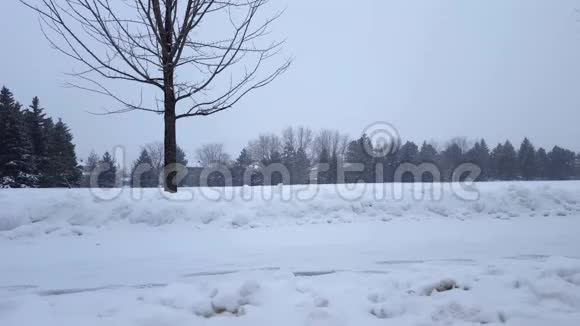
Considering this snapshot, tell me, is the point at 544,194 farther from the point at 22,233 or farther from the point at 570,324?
the point at 22,233

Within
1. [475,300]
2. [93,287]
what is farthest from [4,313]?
[475,300]

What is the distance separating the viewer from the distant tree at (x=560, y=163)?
192 feet

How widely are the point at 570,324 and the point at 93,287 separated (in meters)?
4.10

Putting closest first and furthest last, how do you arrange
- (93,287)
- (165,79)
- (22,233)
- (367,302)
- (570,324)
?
1. (570,324)
2. (367,302)
3. (93,287)
4. (22,233)
5. (165,79)

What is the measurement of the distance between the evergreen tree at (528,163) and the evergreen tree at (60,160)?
58.6 m

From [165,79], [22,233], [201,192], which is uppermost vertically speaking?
[165,79]

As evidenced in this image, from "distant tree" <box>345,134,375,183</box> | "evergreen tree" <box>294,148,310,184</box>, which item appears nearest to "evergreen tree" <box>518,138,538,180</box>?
"distant tree" <box>345,134,375,183</box>

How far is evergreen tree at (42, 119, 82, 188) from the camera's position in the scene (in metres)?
33.9

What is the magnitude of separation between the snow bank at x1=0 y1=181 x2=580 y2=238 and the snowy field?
0.03 metres

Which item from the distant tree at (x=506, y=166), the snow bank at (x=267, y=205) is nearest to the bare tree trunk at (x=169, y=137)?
the snow bank at (x=267, y=205)

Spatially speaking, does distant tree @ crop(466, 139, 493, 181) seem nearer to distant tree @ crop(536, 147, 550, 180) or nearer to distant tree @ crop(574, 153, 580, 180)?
distant tree @ crop(536, 147, 550, 180)

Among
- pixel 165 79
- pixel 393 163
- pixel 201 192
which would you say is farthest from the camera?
pixel 393 163

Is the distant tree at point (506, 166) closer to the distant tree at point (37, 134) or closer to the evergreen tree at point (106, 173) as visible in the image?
the evergreen tree at point (106, 173)

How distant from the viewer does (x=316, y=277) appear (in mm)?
3809
